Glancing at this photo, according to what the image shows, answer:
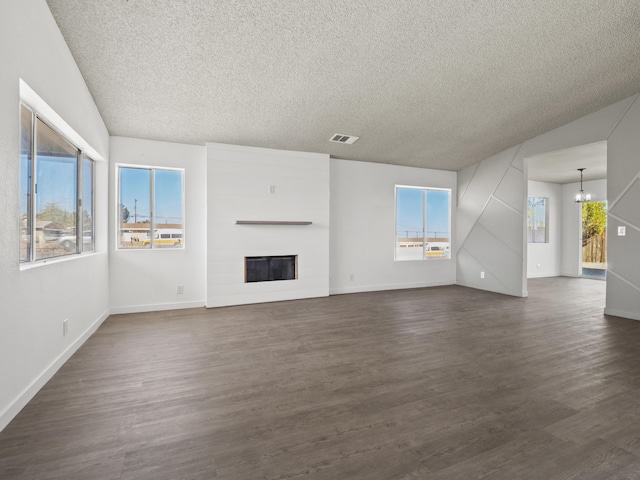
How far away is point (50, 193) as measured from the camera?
291 centimetres

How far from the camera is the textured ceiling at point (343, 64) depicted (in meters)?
2.80

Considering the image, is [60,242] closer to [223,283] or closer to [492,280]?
[223,283]

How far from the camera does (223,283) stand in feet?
17.1

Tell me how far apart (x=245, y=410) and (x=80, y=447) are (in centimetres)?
89

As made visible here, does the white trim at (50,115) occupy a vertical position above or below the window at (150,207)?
above

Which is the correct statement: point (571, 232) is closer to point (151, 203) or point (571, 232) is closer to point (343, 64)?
point (343, 64)

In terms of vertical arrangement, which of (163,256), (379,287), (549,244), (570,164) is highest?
(570,164)

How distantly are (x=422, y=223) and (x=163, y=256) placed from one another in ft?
17.6

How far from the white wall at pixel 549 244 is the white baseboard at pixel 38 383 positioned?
9907mm

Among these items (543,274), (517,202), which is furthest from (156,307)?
(543,274)

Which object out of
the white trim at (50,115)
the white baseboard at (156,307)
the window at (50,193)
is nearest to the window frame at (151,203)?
the window at (50,193)

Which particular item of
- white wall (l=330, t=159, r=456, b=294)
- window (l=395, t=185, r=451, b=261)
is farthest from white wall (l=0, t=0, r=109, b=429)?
window (l=395, t=185, r=451, b=261)

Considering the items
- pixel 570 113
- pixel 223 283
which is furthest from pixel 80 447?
pixel 570 113

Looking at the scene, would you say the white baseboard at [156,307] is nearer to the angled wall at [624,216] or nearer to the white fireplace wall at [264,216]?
the white fireplace wall at [264,216]
